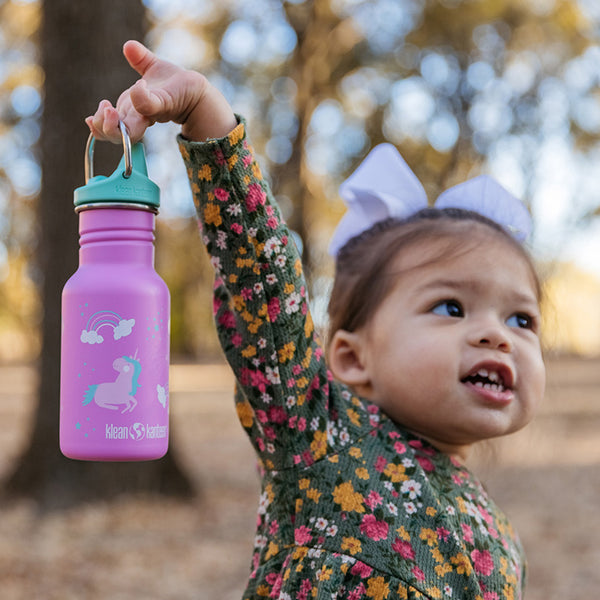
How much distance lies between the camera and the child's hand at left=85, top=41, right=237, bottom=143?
1174mm

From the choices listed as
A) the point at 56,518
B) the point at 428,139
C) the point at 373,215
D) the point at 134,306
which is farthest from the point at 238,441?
the point at 134,306

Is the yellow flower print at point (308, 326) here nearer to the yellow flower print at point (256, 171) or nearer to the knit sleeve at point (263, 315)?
the knit sleeve at point (263, 315)

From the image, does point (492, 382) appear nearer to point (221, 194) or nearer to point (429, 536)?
point (429, 536)

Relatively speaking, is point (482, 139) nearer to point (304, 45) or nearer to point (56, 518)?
point (304, 45)

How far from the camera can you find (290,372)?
1480 mm

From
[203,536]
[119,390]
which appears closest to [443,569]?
[119,390]

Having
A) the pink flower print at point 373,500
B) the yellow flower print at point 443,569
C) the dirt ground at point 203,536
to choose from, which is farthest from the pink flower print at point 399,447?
the dirt ground at point 203,536

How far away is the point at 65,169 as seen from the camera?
491 centimetres

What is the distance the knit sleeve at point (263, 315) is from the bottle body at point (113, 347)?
0.24 m

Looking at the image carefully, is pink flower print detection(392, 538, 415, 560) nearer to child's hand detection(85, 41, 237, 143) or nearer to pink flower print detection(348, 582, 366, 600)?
pink flower print detection(348, 582, 366, 600)

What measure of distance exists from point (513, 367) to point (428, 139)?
34.7 feet

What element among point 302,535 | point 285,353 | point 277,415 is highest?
point 285,353

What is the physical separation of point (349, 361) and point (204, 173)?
24.8 inches

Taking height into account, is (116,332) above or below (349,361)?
below
